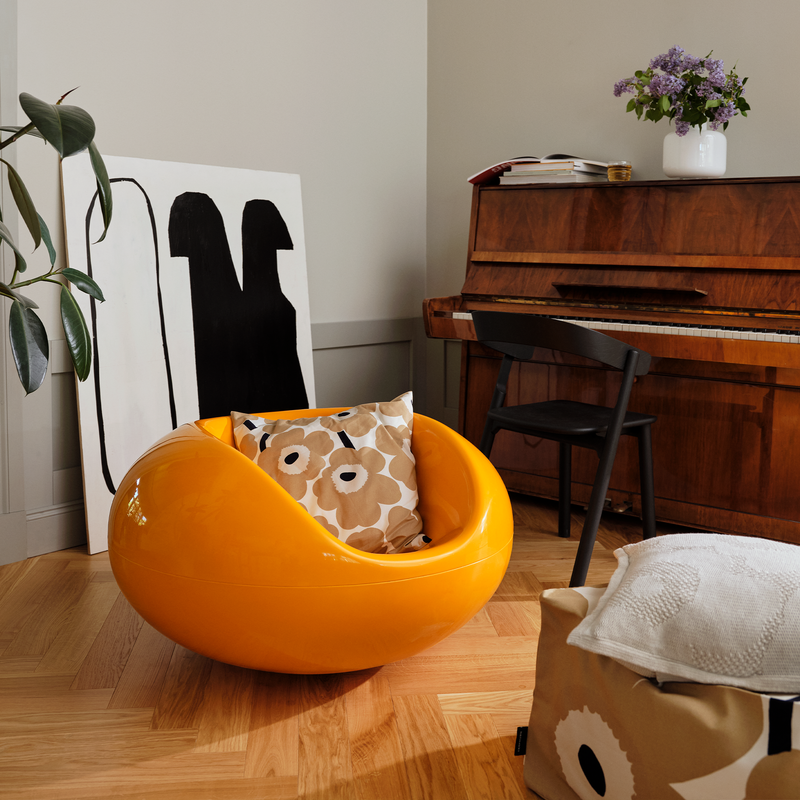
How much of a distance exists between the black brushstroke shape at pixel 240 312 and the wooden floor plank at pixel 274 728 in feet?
4.54

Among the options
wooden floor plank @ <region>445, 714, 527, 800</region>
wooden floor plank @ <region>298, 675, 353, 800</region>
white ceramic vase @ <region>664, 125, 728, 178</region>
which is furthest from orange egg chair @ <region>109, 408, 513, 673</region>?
white ceramic vase @ <region>664, 125, 728, 178</region>

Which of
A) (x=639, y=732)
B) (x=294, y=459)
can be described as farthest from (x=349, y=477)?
(x=639, y=732)

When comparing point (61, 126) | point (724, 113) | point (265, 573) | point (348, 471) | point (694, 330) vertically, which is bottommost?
point (265, 573)

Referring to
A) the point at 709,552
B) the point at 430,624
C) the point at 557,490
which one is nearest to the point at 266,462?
the point at 430,624

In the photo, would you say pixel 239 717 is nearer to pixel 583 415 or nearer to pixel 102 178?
pixel 102 178

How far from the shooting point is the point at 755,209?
8.58 feet

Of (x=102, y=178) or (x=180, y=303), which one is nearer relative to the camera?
(x=102, y=178)

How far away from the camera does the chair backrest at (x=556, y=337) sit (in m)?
2.12

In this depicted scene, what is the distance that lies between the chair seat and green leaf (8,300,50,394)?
1282 mm

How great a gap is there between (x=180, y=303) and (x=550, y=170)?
4.88 ft

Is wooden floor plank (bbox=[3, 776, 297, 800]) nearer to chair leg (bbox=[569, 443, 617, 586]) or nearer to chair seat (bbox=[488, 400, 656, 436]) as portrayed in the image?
chair leg (bbox=[569, 443, 617, 586])

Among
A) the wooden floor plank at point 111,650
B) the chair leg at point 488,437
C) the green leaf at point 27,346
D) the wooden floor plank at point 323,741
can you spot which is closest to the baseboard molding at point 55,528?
the wooden floor plank at point 111,650

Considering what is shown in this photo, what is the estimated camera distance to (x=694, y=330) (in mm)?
2502

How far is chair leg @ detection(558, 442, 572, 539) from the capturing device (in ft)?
8.98
